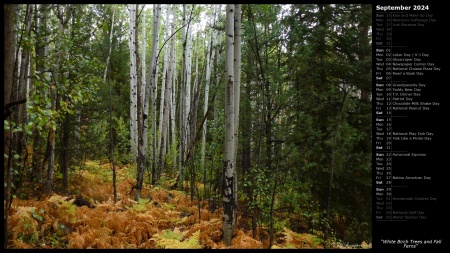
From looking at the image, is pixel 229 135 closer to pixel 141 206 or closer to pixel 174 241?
pixel 174 241

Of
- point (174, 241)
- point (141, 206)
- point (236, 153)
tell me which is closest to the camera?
point (174, 241)

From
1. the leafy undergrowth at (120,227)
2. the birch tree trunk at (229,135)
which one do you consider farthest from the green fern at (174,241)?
the birch tree trunk at (229,135)

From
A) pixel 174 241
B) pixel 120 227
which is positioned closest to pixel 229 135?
pixel 174 241

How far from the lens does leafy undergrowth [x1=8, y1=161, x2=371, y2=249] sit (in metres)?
5.23

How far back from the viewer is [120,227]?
6129mm

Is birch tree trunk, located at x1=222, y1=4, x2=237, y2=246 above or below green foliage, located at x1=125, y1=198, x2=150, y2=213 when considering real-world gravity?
above

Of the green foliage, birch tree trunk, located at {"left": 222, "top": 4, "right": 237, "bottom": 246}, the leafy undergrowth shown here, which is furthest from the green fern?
the green foliage

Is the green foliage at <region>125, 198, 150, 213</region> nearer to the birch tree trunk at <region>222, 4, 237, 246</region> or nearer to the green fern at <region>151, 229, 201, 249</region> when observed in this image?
the green fern at <region>151, 229, 201, 249</region>
